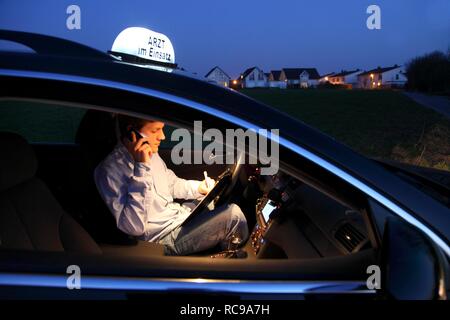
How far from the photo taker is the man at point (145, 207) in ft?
6.94

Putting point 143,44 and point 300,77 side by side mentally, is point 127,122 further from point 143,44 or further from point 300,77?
point 300,77

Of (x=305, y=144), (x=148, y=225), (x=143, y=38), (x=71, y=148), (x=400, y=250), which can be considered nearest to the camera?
(x=400, y=250)

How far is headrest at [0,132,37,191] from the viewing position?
5.35 ft

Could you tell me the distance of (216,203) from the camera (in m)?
2.62

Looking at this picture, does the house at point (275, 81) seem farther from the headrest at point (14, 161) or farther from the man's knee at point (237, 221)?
the headrest at point (14, 161)

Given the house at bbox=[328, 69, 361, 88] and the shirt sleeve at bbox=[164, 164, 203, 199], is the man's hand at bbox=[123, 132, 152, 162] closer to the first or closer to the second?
the shirt sleeve at bbox=[164, 164, 203, 199]

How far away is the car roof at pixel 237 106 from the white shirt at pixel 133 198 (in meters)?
0.94

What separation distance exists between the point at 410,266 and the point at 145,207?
1388mm

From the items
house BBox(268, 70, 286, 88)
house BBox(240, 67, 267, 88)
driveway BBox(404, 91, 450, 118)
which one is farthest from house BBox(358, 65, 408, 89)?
driveway BBox(404, 91, 450, 118)

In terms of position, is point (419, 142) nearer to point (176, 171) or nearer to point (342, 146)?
point (176, 171)

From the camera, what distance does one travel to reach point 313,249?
1.73 metres

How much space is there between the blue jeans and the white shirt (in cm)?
20
